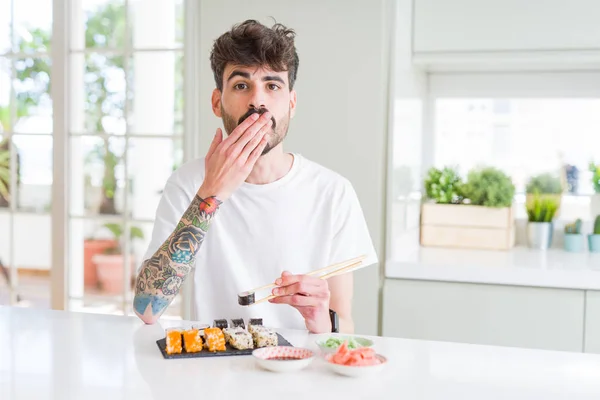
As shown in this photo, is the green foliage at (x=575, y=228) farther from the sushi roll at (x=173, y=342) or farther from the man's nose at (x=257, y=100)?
the sushi roll at (x=173, y=342)

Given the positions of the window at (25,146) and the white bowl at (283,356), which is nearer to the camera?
the white bowl at (283,356)

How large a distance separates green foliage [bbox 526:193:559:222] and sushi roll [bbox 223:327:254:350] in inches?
81.4

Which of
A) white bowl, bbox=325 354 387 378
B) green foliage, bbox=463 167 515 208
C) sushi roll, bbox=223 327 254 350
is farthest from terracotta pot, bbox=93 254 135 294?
white bowl, bbox=325 354 387 378

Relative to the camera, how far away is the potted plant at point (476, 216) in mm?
3021

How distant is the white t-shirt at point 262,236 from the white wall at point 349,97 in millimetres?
672

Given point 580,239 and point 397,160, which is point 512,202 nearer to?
A: point 580,239

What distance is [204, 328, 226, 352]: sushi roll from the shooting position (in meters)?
1.42

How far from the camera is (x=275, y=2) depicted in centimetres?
280

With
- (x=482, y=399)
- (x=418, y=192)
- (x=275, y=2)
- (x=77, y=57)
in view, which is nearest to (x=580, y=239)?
(x=418, y=192)

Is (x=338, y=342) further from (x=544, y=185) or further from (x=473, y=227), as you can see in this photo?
(x=544, y=185)

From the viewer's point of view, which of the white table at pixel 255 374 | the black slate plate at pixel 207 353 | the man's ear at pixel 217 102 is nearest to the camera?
the white table at pixel 255 374

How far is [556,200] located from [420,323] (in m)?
1.01

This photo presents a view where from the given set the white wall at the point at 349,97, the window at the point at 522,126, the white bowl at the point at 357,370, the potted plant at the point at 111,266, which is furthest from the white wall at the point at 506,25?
the potted plant at the point at 111,266

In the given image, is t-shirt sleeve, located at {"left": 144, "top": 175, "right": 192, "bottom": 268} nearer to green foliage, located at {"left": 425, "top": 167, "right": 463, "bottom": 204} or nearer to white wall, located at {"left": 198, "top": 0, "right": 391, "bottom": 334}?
white wall, located at {"left": 198, "top": 0, "right": 391, "bottom": 334}
